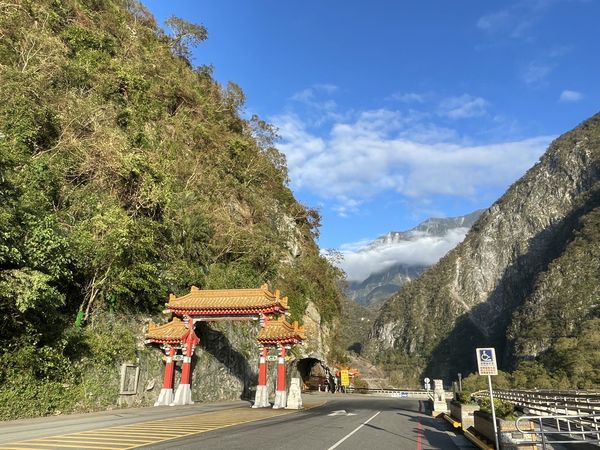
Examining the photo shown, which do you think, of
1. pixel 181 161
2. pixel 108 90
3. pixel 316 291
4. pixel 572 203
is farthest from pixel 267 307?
pixel 572 203

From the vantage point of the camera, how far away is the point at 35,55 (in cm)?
2420

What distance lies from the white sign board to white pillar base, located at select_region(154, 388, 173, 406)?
17913 mm

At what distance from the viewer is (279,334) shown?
82.5 ft

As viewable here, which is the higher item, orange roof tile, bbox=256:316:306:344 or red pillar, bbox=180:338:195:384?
orange roof tile, bbox=256:316:306:344

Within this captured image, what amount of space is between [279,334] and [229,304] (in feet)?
11.6

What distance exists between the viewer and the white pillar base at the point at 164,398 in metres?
23.4

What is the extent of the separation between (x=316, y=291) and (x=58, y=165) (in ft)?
109

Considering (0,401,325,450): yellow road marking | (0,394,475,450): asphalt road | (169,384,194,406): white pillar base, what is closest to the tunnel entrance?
(169,384,194,406): white pillar base

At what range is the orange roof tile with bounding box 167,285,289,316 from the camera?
24812 mm

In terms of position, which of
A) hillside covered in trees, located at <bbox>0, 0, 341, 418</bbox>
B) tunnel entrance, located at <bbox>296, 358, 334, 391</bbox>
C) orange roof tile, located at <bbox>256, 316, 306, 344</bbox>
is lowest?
tunnel entrance, located at <bbox>296, 358, 334, 391</bbox>

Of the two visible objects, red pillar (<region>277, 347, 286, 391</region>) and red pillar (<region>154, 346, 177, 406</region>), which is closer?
red pillar (<region>154, 346, 177, 406</region>)

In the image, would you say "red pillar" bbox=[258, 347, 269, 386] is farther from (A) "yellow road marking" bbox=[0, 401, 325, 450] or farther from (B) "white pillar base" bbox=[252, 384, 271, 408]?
(A) "yellow road marking" bbox=[0, 401, 325, 450]

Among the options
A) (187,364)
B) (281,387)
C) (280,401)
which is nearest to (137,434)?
(187,364)

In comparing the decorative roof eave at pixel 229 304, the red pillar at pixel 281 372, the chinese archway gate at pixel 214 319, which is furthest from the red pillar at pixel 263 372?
the decorative roof eave at pixel 229 304
